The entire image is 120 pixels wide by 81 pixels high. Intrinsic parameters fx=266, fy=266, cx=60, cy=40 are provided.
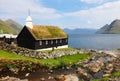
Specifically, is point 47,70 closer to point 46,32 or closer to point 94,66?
point 94,66

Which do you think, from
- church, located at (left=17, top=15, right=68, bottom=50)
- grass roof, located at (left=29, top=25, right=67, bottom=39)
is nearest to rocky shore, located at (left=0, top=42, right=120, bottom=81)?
church, located at (left=17, top=15, right=68, bottom=50)

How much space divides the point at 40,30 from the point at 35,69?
2358cm

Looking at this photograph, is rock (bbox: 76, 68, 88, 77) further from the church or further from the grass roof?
the grass roof

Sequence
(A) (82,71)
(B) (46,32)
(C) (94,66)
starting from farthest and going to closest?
(B) (46,32)
(C) (94,66)
(A) (82,71)

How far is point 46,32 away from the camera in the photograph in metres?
74.8

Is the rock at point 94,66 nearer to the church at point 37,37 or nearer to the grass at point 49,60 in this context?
the grass at point 49,60

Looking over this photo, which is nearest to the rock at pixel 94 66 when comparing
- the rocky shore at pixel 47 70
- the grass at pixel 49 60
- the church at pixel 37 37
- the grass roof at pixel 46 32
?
the rocky shore at pixel 47 70

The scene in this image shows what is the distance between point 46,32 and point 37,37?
707cm

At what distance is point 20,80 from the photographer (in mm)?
41344

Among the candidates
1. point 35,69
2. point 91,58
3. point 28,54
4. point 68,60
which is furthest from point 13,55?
point 91,58

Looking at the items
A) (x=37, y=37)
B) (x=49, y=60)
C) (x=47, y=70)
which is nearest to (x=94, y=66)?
(x=49, y=60)

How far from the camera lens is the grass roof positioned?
228ft

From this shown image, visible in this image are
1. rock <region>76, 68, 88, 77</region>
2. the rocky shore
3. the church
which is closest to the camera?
the rocky shore

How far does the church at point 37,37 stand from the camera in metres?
67.9
